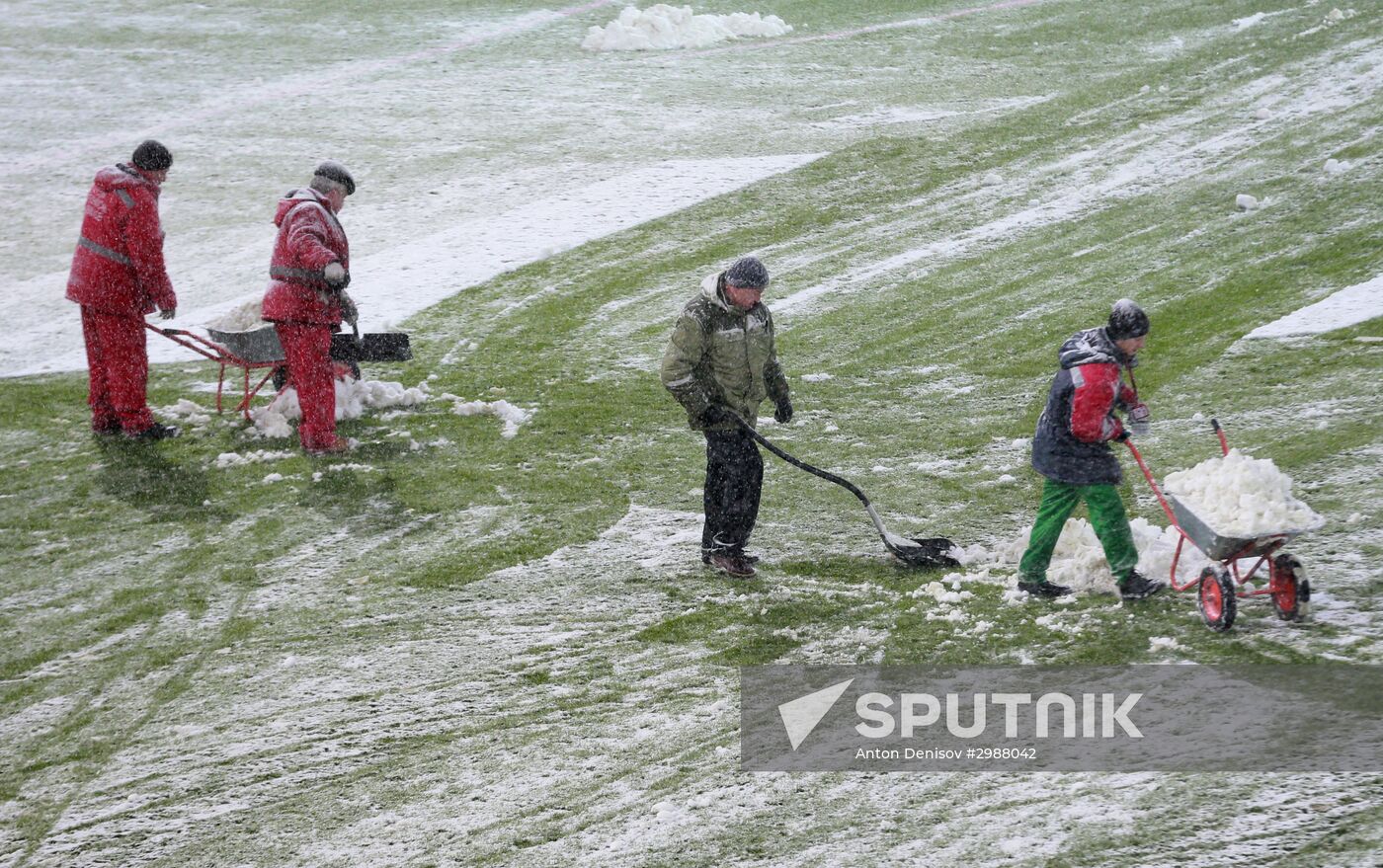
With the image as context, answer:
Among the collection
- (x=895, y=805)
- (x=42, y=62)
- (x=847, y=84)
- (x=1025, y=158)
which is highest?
(x=42, y=62)

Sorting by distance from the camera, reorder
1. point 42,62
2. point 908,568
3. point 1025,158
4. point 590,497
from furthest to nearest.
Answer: point 42,62, point 1025,158, point 590,497, point 908,568

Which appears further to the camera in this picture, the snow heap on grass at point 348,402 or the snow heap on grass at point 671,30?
the snow heap on grass at point 671,30

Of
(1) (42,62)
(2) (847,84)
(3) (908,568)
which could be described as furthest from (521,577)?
(1) (42,62)

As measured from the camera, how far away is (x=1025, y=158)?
15344mm

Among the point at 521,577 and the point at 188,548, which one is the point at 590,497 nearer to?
the point at 521,577

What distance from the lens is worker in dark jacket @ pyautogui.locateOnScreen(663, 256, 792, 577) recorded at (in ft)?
23.6

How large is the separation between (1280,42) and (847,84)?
5586 mm

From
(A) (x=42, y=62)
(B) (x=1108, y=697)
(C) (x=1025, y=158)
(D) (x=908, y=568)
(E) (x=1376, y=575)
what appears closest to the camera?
(B) (x=1108, y=697)

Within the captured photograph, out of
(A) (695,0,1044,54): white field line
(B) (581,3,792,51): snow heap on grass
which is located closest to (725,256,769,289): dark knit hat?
(A) (695,0,1044,54): white field line

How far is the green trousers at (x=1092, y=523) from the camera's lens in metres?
6.42

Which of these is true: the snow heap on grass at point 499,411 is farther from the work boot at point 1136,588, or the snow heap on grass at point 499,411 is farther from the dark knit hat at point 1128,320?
the dark knit hat at point 1128,320

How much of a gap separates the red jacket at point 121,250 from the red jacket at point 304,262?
2.86ft

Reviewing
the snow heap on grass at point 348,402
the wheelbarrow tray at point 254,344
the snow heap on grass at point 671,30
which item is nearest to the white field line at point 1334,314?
the snow heap on grass at point 348,402

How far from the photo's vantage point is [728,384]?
7340 mm
